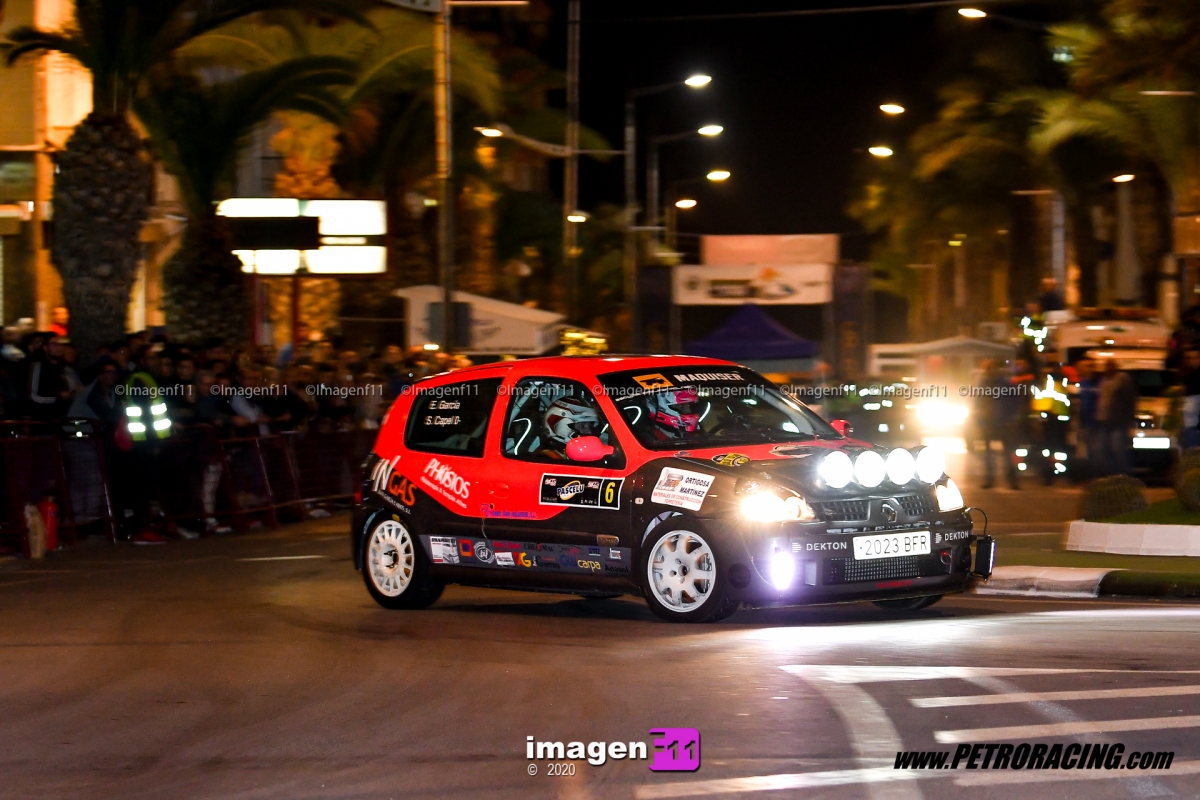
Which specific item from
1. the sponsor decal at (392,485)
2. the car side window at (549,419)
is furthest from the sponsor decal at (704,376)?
the sponsor decal at (392,485)

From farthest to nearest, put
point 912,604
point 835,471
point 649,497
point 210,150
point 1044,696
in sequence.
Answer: point 210,150 < point 912,604 < point 649,497 < point 835,471 < point 1044,696

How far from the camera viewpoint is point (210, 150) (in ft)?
88.0

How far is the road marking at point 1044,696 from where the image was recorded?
24.9ft

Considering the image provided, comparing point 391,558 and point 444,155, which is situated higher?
point 444,155

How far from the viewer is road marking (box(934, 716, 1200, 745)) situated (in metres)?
6.86

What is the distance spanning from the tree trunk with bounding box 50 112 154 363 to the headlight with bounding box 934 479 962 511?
14438 millimetres

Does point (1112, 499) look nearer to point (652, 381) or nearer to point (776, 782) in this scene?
point (652, 381)

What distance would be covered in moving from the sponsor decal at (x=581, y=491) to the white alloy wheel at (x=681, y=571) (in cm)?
44

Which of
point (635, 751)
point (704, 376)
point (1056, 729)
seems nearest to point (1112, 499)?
point (704, 376)

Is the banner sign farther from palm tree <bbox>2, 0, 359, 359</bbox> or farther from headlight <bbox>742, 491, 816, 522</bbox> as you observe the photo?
headlight <bbox>742, 491, 816, 522</bbox>

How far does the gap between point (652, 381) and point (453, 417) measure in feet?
4.86

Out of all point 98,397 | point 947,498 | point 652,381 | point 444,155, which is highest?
point 444,155

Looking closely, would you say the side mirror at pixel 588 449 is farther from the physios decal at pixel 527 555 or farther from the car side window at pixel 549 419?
the physios decal at pixel 527 555

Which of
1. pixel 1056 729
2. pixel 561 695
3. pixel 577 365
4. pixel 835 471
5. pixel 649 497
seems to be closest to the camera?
pixel 1056 729
